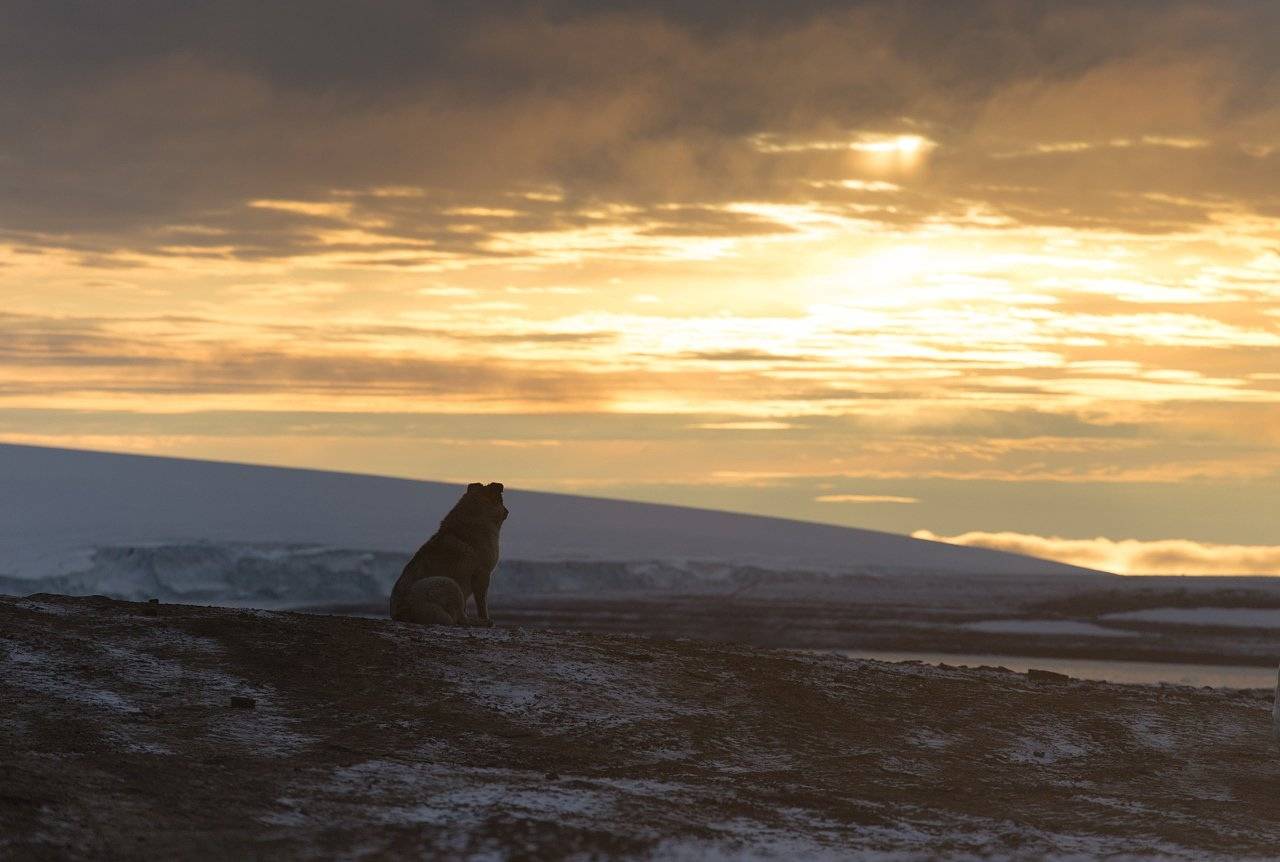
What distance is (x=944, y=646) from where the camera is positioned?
4300cm

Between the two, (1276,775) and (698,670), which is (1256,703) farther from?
(698,670)

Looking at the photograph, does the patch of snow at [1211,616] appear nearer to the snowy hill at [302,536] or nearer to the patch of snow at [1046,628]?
the patch of snow at [1046,628]

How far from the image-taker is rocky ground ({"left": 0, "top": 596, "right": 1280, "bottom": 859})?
9938 millimetres

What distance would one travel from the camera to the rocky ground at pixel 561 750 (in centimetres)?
994

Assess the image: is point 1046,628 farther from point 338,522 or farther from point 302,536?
point 338,522

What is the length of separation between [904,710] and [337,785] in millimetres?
7302

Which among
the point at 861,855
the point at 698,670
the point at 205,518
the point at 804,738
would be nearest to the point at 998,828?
the point at 861,855

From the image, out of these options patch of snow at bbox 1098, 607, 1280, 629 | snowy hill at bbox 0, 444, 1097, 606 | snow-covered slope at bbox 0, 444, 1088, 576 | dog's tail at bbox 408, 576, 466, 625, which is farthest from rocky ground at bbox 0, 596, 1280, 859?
snow-covered slope at bbox 0, 444, 1088, 576

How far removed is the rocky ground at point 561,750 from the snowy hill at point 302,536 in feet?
126

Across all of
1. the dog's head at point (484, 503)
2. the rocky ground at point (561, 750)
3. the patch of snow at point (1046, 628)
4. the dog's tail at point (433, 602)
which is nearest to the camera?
the rocky ground at point (561, 750)

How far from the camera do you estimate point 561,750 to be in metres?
13.2

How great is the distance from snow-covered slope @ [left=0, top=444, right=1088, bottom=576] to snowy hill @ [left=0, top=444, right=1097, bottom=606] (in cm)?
12

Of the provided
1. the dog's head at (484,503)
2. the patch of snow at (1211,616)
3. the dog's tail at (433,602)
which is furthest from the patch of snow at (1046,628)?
the dog's tail at (433,602)

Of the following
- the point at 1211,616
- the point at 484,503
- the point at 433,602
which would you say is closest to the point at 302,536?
the point at 1211,616
